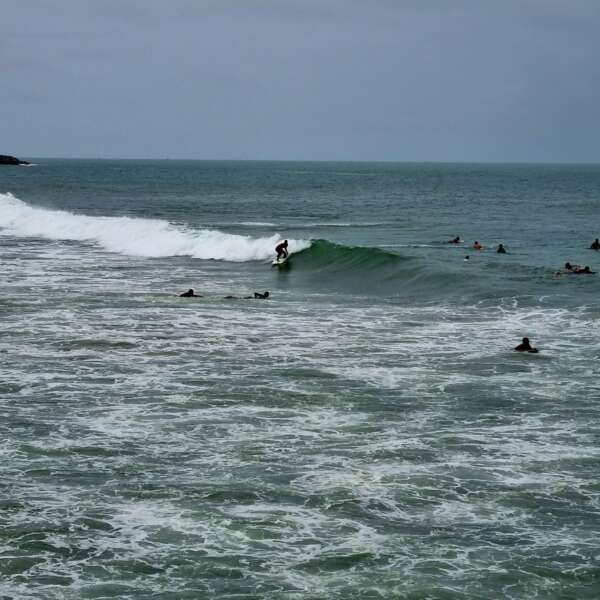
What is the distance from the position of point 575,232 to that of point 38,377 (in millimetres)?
51947

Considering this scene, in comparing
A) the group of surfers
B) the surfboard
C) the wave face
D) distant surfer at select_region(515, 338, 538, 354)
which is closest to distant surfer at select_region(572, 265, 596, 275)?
the group of surfers

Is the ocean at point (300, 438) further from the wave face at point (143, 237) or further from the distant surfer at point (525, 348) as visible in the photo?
the wave face at point (143, 237)

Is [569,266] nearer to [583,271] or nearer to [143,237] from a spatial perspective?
[583,271]

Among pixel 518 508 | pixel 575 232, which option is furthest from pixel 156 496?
pixel 575 232

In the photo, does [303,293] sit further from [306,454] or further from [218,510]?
[218,510]

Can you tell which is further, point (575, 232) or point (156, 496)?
point (575, 232)

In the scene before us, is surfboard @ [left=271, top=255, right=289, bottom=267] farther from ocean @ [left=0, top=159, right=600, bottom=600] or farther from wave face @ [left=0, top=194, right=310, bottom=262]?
ocean @ [left=0, top=159, right=600, bottom=600]

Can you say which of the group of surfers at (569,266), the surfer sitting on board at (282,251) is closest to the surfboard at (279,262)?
the surfer sitting on board at (282,251)

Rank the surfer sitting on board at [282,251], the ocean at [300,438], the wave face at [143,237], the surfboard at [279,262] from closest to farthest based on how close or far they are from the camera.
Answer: the ocean at [300,438], the surfer sitting on board at [282,251], the surfboard at [279,262], the wave face at [143,237]

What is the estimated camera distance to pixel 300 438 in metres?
18.8

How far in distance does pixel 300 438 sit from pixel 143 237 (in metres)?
41.5

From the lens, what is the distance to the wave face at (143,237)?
53.7 m

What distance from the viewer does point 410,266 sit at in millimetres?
44938

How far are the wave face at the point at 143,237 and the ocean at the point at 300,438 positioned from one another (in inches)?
452
